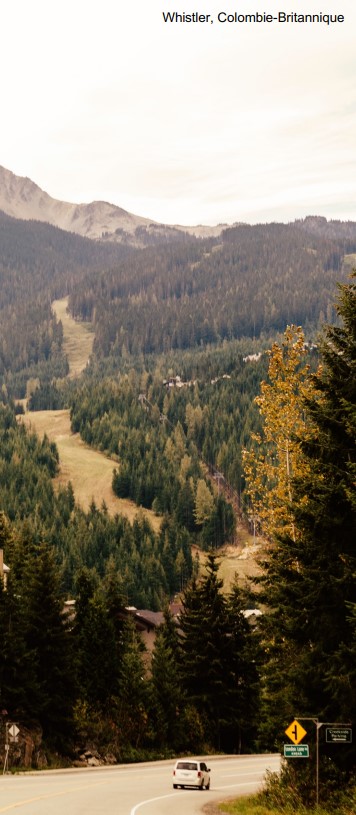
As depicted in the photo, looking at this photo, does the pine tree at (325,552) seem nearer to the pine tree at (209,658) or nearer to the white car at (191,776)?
the white car at (191,776)

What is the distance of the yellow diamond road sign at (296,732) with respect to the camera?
27.3 metres

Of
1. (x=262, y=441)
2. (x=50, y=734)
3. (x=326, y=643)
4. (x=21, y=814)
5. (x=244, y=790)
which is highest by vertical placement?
(x=262, y=441)

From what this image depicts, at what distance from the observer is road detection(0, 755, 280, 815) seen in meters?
32.4

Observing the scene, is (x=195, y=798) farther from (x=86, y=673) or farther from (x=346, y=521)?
(x=86, y=673)

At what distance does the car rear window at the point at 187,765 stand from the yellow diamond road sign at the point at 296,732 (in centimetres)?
2152

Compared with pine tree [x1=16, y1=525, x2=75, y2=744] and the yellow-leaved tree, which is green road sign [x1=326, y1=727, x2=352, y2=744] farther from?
pine tree [x1=16, y1=525, x2=75, y2=744]

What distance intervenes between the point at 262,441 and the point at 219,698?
51.3 m

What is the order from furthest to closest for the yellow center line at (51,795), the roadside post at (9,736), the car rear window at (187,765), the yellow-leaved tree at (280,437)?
1. the roadside post at (9,736)
2. the car rear window at (187,765)
3. the yellow-leaved tree at (280,437)
4. the yellow center line at (51,795)

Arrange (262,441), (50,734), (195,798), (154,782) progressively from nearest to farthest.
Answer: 1. (262,441)
2. (195,798)
3. (154,782)
4. (50,734)

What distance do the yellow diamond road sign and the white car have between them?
20.9 m

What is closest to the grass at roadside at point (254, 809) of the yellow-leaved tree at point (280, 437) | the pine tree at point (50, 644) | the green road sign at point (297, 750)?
the green road sign at point (297, 750)

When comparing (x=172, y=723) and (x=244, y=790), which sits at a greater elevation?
(x=244, y=790)

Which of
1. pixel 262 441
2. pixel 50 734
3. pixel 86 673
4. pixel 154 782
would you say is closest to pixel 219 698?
pixel 86 673

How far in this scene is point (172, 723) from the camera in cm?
8019
